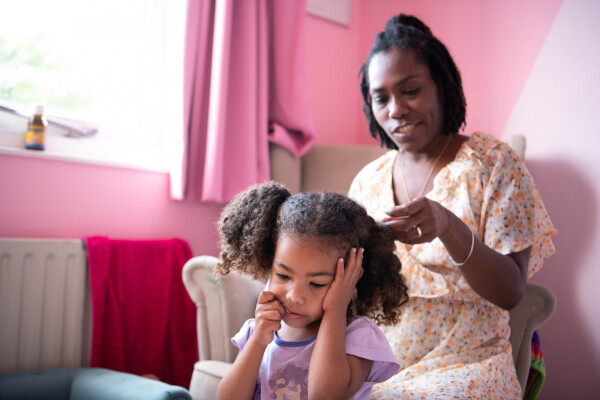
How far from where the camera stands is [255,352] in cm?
87

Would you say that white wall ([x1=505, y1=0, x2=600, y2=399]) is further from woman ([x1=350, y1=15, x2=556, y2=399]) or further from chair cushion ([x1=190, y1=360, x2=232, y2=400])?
chair cushion ([x1=190, y1=360, x2=232, y2=400])

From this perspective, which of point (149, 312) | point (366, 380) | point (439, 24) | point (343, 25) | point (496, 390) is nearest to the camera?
point (366, 380)

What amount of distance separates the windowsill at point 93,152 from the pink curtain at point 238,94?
15 cm

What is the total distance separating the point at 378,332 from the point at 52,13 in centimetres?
166

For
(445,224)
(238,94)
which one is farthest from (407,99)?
(238,94)

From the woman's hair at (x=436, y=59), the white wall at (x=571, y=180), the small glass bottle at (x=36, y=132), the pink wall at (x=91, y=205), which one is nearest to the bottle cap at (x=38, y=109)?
the small glass bottle at (x=36, y=132)

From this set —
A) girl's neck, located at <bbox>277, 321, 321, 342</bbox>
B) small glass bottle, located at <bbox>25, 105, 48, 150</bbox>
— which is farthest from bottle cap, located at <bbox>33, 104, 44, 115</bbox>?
girl's neck, located at <bbox>277, 321, 321, 342</bbox>

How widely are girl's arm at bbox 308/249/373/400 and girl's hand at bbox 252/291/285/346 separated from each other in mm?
75

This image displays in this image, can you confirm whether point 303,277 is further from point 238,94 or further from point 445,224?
point 238,94

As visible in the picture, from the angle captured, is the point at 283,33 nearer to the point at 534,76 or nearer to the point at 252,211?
the point at 534,76

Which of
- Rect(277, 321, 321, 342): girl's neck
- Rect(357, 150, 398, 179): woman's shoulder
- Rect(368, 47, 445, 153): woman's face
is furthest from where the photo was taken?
Rect(357, 150, 398, 179): woman's shoulder

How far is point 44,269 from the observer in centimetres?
154

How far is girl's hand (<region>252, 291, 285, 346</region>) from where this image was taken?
0.86 m

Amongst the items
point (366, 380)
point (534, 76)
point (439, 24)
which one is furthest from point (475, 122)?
point (366, 380)
